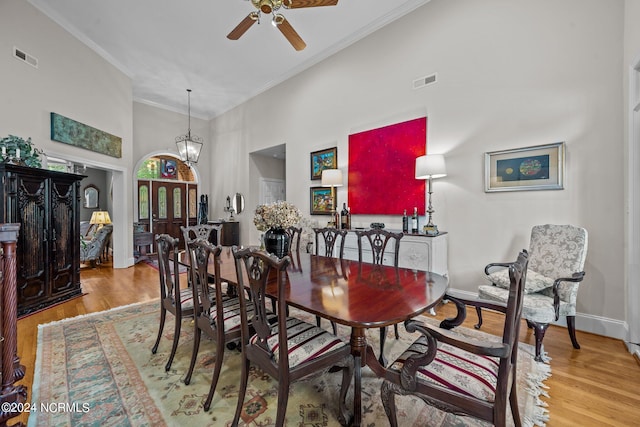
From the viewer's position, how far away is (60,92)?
13.3ft

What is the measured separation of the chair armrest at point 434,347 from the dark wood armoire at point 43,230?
4166 millimetres

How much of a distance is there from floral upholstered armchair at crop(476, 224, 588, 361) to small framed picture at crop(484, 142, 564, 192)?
1.60 ft

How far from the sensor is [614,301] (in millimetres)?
2457

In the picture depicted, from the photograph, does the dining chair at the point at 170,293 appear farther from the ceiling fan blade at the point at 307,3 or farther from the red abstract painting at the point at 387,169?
the red abstract painting at the point at 387,169

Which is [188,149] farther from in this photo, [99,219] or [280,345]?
[280,345]

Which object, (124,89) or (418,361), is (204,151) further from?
(418,361)

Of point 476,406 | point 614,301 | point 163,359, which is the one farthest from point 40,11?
point 614,301

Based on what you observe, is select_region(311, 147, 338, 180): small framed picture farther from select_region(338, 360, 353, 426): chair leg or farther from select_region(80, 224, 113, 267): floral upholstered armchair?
select_region(80, 224, 113, 267): floral upholstered armchair

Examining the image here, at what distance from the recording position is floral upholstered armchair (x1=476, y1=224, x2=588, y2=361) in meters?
2.12

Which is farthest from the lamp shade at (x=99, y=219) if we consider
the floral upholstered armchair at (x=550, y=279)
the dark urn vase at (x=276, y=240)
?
the floral upholstered armchair at (x=550, y=279)

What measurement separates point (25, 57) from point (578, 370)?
22.6ft

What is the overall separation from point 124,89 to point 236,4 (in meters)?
3.31

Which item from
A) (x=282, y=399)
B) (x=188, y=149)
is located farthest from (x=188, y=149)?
(x=282, y=399)

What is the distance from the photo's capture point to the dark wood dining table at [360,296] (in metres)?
1.25
